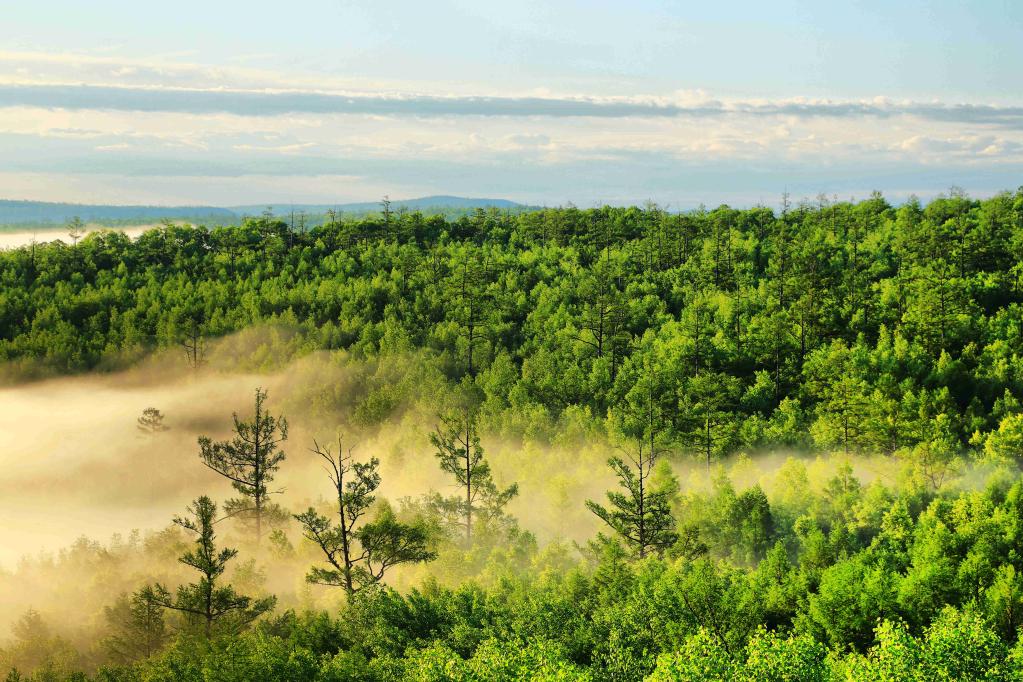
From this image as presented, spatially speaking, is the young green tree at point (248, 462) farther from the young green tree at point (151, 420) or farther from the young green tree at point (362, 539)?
the young green tree at point (151, 420)

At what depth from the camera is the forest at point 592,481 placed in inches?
2452

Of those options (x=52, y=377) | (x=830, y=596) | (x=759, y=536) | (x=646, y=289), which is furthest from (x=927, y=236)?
(x=52, y=377)

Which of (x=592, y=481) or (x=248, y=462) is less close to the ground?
(x=248, y=462)

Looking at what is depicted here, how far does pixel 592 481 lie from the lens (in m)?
110

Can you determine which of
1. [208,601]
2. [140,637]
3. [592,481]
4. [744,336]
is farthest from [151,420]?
[744,336]

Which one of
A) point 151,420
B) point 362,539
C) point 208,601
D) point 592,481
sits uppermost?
point 362,539

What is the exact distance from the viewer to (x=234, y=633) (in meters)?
68.9

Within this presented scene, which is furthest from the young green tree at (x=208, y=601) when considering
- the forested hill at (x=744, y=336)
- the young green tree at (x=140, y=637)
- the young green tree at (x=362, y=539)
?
the forested hill at (x=744, y=336)

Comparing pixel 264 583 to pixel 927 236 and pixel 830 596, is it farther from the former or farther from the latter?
pixel 927 236

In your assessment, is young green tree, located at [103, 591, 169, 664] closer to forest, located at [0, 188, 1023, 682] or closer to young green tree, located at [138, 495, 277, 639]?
forest, located at [0, 188, 1023, 682]

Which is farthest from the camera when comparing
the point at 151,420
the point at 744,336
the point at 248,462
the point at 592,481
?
the point at 151,420

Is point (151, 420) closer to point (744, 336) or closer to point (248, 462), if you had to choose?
point (248, 462)

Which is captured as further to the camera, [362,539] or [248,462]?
[248,462]

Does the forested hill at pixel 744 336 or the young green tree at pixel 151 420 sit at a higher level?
the forested hill at pixel 744 336
